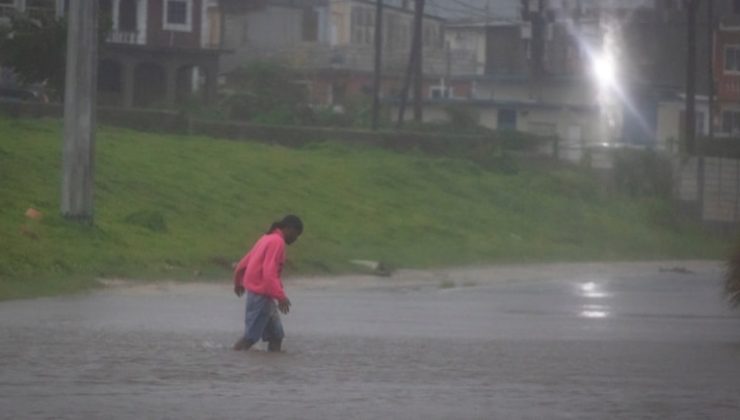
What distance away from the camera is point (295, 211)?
36500mm

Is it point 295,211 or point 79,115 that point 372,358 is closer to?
point 79,115

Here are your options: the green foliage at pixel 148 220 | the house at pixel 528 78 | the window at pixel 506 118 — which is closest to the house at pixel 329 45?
the house at pixel 528 78

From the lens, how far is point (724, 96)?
77.1 metres

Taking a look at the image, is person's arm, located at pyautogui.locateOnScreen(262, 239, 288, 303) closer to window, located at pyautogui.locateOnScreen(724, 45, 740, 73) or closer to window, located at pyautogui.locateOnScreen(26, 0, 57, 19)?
window, located at pyautogui.locateOnScreen(26, 0, 57, 19)

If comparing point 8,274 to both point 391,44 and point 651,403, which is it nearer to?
point 651,403

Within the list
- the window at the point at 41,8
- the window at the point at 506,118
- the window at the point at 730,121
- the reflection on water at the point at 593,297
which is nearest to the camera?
the reflection on water at the point at 593,297

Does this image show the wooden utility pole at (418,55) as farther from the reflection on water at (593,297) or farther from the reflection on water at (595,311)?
the reflection on water at (595,311)

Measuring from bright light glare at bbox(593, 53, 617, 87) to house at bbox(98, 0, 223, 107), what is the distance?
58.3 feet

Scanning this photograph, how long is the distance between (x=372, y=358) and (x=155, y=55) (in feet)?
165

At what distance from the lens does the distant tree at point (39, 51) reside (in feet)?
156

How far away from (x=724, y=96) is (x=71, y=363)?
65.1 meters

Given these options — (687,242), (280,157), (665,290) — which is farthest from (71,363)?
(687,242)

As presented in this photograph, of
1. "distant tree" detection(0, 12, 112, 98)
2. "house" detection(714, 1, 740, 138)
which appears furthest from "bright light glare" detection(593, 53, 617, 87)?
"distant tree" detection(0, 12, 112, 98)

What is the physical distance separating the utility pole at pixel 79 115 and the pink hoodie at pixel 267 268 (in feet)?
38.6
